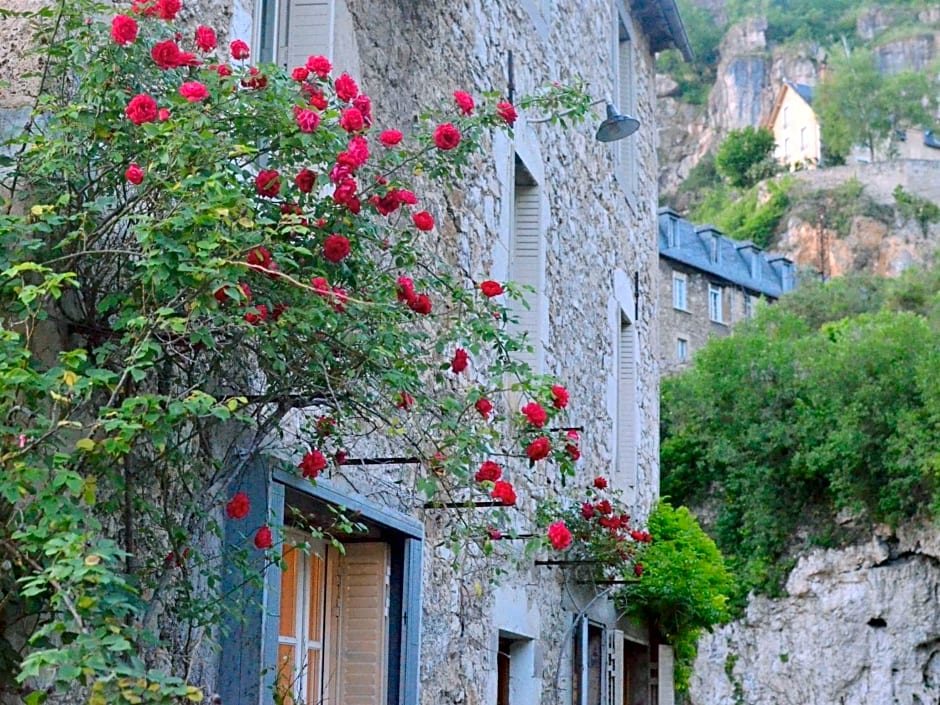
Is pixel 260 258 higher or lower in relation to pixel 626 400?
lower

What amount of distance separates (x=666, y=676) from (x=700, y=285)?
27.5 meters

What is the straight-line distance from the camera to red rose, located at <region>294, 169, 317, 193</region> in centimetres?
382

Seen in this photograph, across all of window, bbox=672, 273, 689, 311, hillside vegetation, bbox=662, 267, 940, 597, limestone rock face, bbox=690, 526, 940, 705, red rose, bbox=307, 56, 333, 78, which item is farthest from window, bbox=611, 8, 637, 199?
window, bbox=672, 273, 689, 311

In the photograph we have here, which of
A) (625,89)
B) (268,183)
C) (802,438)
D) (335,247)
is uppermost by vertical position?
(625,89)

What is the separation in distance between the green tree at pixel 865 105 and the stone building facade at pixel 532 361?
48.0 metres

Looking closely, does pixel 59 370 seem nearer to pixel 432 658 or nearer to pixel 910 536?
pixel 432 658

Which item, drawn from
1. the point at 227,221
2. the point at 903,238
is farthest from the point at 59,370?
the point at 903,238

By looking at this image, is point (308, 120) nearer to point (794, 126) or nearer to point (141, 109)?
point (141, 109)

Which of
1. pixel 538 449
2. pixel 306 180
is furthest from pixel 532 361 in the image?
pixel 306 180

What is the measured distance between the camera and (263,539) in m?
4.17

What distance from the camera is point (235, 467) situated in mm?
4113

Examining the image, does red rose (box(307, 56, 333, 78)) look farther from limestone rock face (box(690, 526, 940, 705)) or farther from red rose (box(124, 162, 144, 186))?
limestone rock face (box(690, 526, 940, 705))

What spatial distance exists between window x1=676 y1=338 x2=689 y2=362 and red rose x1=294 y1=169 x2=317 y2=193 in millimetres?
32653

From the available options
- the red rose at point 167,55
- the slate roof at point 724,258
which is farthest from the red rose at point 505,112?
the slate roof at point 724,258
